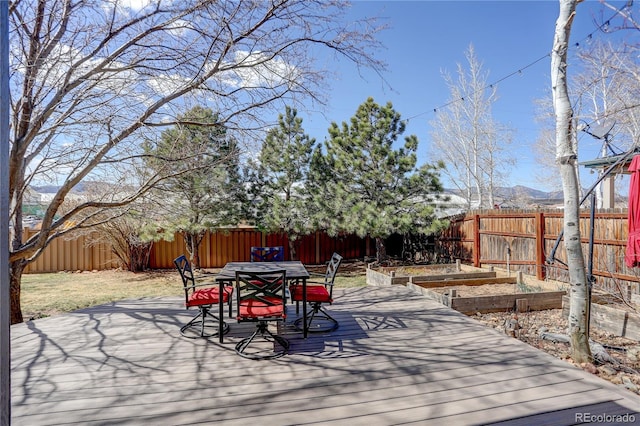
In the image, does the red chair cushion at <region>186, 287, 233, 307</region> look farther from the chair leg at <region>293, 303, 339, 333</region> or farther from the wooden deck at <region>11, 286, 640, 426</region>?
the chair leg at <region>293, 303, 339, 333</region>

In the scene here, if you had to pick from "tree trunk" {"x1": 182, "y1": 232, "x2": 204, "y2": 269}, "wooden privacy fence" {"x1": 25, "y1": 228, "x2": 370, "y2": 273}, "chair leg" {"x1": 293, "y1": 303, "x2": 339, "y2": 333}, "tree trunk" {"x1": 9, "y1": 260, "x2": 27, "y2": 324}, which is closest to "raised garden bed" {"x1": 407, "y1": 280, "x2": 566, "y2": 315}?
"chair leg" {"x1": 293, "y1": 303, "x2": 339, "y2": 333}

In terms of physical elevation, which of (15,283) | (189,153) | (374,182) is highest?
(374,182)

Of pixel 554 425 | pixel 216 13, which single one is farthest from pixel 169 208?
pixel 554 425

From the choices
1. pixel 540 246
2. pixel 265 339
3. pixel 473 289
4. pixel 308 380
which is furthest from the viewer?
pixel 540 246

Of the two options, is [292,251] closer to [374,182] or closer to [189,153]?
[374,182]

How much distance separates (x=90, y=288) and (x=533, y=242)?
1046cm

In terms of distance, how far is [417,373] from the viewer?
2.58 m

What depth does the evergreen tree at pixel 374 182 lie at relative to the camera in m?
9.28

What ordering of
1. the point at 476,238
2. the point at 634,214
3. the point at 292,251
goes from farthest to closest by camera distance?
1. the point at 292,251
2. the point at 476,238
3. the point at 634,214

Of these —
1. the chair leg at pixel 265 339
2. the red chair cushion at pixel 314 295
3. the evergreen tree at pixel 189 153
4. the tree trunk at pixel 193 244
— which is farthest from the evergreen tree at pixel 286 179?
the chair leg at pixel 265 339

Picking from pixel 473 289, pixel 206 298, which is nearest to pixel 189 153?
pixel 206 298

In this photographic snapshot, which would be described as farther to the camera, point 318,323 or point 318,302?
point 318,323

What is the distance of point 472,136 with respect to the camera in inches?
593

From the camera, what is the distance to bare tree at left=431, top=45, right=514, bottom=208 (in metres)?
14.5
